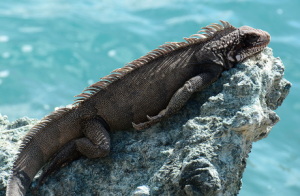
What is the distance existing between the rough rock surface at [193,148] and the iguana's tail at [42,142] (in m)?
0.25

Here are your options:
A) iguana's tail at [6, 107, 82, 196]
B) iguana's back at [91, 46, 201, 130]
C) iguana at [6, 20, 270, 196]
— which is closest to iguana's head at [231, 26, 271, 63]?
iguana at [6, 20, 270, 196]

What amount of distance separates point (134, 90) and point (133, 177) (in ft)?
3.67

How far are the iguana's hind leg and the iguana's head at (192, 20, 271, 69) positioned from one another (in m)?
1.63

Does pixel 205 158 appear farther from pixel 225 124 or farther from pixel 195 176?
pixel 225 124

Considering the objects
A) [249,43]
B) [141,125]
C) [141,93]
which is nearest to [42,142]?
[141,125]

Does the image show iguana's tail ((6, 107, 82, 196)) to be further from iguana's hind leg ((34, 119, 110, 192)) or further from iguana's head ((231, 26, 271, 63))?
iguana's head ((231, 26, 271, 63))

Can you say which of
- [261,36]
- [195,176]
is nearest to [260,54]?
[261,36]

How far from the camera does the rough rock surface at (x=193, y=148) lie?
351 cm

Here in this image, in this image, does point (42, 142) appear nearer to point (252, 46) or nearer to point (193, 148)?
point (193, 148)

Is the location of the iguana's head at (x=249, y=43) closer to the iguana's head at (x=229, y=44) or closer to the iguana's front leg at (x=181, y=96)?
the iguana's head at (x=229, y=44)

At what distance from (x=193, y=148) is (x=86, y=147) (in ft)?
4.50

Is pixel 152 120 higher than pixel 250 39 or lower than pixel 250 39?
lower

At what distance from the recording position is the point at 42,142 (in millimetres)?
4199

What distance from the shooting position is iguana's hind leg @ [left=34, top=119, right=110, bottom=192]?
414 centimetres
